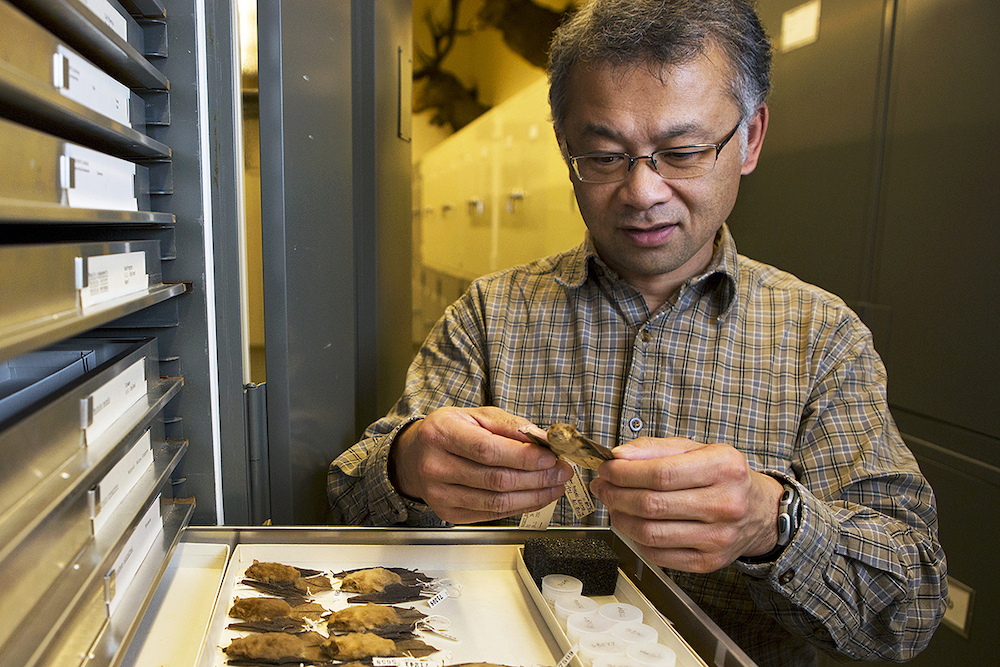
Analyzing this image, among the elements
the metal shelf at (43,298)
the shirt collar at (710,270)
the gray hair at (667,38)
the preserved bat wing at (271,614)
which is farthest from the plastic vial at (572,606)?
the gray hair at (667,38)

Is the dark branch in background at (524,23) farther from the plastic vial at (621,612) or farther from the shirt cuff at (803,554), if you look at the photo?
the plastic vial at (621,612)

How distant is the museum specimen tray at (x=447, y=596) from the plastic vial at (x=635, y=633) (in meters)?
0.02

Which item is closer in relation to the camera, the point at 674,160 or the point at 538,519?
the point at 538,519

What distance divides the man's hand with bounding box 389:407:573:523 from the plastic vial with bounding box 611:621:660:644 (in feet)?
0.72

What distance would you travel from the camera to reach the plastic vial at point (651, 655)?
0.65 metres

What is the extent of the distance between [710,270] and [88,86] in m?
1.11

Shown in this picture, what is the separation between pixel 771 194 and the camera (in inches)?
95.9

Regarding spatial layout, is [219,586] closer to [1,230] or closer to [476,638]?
[476,638]

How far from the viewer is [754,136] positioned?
1432 mm

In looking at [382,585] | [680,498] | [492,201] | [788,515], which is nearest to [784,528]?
[788,515]

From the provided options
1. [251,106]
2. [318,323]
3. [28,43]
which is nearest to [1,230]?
[28,43]

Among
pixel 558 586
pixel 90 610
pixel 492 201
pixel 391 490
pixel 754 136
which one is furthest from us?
pixel 492 201

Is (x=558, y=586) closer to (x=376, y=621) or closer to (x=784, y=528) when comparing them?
(x=376, y=621)

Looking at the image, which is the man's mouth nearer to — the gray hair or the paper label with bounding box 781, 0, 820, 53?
the gray hair
